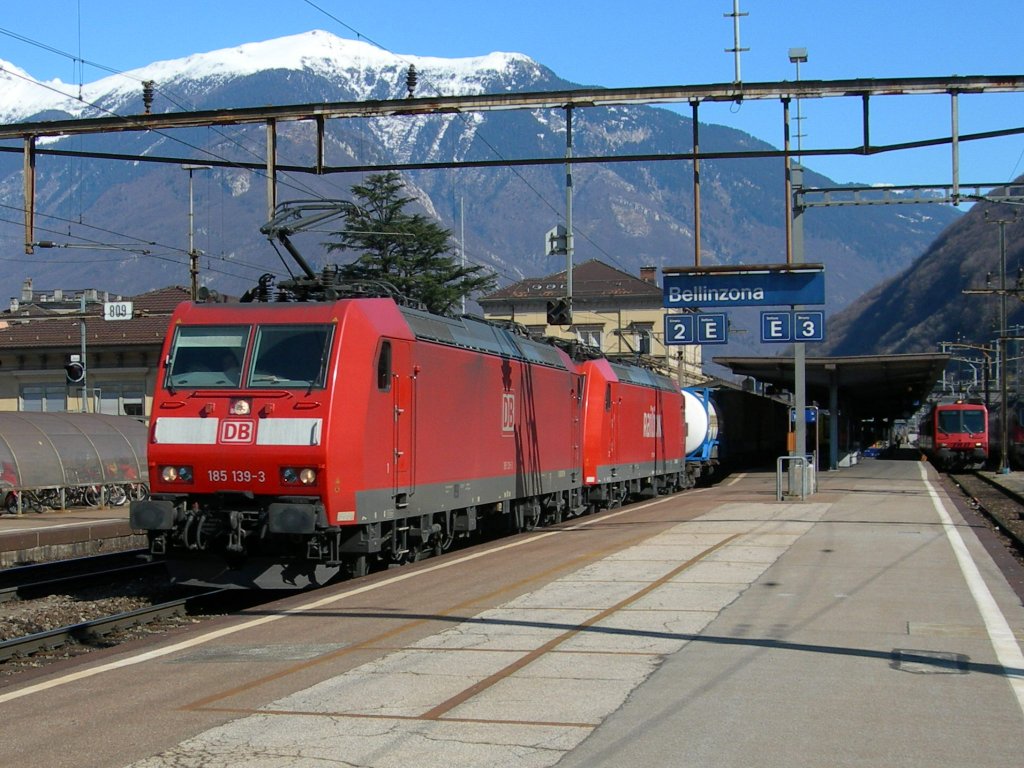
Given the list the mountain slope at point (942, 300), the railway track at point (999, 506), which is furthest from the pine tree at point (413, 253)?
the mountain slope at point (942, 300)

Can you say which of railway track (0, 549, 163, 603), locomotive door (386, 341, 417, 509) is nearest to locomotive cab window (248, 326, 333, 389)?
locomotive door (386, 341, 417, 509)

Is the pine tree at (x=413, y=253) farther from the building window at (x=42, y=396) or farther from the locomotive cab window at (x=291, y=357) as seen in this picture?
the locomotive cab window at (x=291, y=357)

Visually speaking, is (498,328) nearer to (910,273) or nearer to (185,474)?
(185,474)

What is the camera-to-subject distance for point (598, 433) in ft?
87.2

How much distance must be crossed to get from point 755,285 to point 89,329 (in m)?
34.7

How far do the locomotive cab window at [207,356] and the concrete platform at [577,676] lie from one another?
106 inches

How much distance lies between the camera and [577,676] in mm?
8789

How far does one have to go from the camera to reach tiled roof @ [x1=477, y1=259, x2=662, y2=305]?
271 feet

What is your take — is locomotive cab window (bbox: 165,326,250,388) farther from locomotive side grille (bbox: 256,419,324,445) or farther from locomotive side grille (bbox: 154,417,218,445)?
locomotive side grille (bbox: 256,419,324,445)

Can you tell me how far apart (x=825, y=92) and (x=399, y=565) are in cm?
912

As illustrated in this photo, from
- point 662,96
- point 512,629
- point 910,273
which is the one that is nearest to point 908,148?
point 662,96

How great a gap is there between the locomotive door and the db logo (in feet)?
6.10

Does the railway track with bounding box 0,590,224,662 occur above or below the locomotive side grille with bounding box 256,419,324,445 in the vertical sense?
below

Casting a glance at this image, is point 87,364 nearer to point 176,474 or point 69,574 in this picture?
point 69,574
